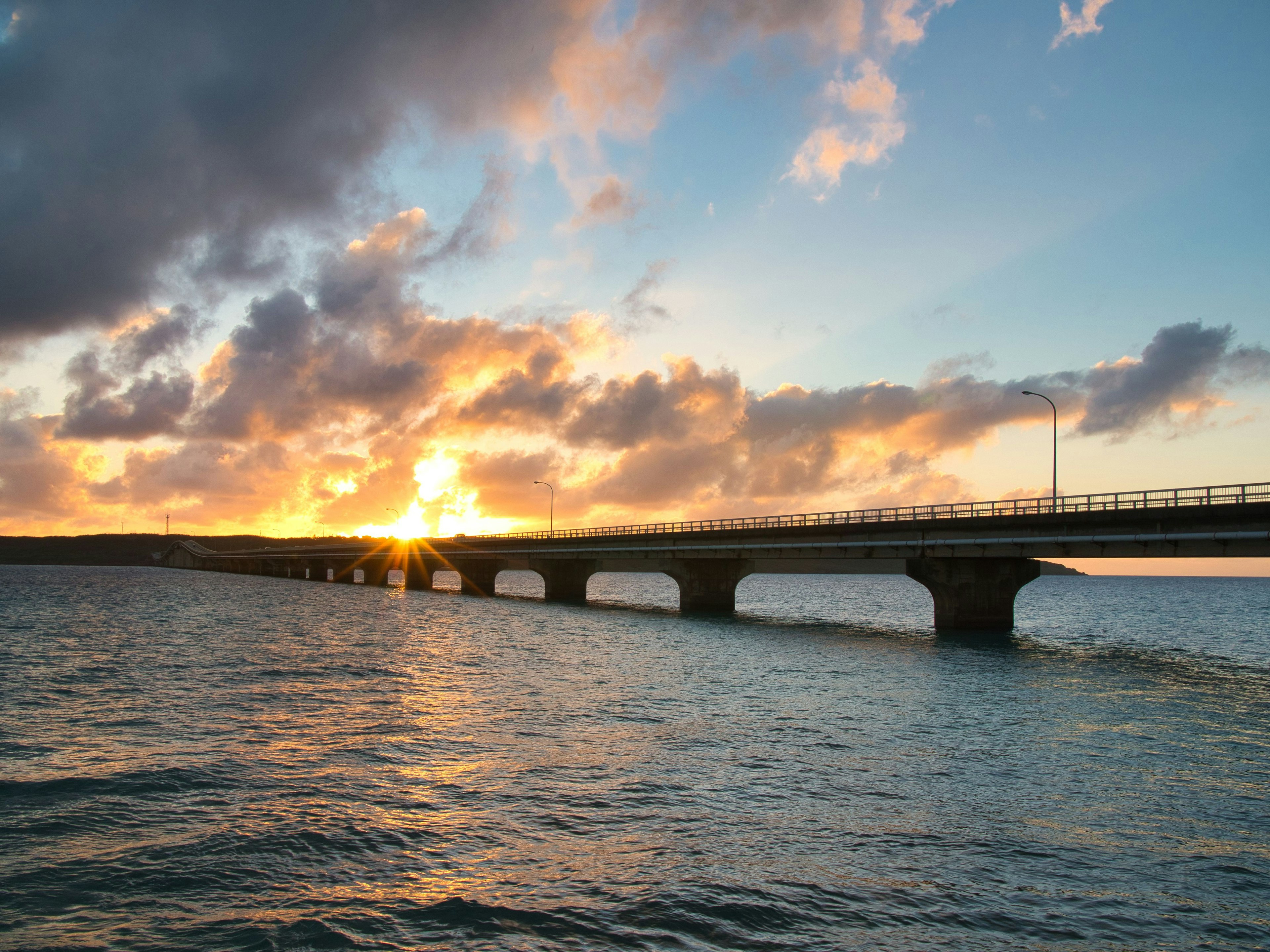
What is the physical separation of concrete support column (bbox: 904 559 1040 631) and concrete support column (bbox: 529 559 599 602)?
5651 centimetres

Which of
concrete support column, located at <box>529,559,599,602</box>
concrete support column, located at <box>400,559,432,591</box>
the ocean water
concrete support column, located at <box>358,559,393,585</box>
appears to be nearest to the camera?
the ocean water

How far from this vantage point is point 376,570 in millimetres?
181750

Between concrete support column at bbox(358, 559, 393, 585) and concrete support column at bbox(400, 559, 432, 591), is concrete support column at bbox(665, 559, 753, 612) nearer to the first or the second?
concrete support column at bbox(400, 559, 432, 591)

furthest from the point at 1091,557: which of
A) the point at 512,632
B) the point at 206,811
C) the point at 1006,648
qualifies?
the point at 206,811

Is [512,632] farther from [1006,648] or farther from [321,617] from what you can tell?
[1006,648]

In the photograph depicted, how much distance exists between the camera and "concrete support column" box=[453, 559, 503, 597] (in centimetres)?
12862

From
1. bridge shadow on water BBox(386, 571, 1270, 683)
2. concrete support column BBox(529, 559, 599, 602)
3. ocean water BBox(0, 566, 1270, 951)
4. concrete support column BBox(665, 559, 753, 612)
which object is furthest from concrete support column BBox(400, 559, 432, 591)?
ocean water BBox(0, 566, 1270, 951)

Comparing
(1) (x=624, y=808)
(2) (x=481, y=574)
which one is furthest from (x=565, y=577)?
(1) (x=624, y=808)

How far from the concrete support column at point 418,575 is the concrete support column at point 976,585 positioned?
108461 mm

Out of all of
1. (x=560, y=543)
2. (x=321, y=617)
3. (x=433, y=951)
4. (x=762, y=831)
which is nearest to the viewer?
(x=433, y=951)

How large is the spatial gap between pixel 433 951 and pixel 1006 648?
50.3 meters

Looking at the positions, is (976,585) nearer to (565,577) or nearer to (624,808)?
(624,808)

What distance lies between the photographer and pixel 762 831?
1504 centimetres

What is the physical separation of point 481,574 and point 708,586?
54239mm
